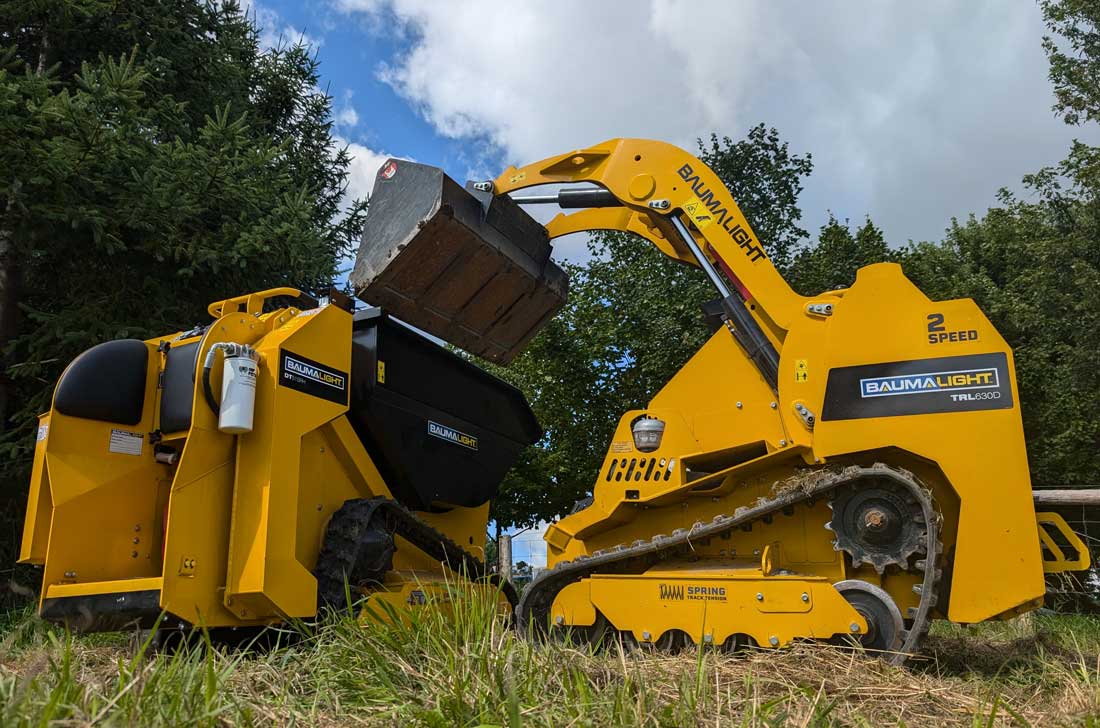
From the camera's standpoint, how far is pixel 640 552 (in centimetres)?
501

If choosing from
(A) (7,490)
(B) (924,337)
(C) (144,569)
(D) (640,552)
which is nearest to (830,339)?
(B) (924,337)

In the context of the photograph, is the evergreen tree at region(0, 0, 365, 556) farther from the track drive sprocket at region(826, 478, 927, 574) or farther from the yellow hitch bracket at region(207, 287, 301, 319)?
the track drive sprocket at region(826, 478, 927, 574)

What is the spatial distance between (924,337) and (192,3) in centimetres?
948

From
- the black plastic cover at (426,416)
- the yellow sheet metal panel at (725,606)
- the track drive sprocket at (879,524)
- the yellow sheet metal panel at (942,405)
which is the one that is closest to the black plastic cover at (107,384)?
the black plastic cover at (426,416)

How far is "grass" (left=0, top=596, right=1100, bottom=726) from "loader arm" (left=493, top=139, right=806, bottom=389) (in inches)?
90.9

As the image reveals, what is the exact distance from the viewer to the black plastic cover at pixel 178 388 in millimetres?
4242

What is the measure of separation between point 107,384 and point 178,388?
38cm

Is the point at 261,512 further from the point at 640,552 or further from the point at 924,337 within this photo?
the point at 924,337

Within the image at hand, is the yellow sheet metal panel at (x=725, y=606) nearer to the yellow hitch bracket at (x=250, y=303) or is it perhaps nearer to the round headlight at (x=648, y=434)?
the round headlight at (x=648, y=434)

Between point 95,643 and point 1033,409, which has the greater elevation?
point 1033,409

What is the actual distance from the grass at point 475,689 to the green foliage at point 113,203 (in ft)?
14.7

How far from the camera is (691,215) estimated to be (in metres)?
5.53

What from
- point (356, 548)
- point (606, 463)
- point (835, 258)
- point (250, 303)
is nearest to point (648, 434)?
point (606, 463)

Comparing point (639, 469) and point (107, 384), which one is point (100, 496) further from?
point (639, 469)
